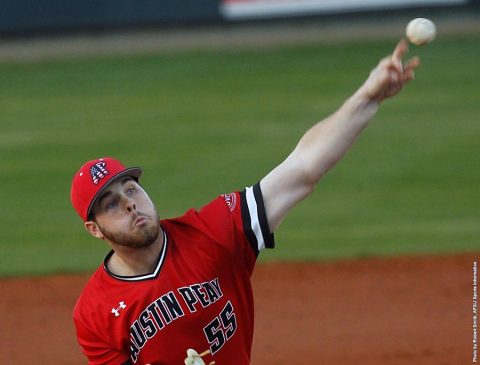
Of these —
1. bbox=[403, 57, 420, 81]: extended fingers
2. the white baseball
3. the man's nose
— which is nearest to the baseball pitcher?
the man's nose

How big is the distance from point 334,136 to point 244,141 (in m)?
8.04

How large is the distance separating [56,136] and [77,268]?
3.96 meters

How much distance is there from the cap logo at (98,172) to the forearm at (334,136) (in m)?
Result: 0.81

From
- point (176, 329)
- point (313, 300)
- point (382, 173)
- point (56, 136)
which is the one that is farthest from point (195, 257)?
point (56, 136)

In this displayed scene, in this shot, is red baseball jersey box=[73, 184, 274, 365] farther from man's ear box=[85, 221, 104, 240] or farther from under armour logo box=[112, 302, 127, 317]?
man's ear box=[85, 221, 104, 240]

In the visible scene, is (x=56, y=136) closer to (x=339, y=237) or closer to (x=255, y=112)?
A: (x=255, y=112)

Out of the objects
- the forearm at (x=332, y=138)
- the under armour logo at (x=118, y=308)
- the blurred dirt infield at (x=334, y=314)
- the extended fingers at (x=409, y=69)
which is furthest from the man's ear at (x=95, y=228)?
the blurred dirt infield at (x=334, y=314)

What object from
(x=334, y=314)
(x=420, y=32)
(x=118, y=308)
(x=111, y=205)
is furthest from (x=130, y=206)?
(x=334, y=314)

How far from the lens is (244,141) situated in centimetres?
1191

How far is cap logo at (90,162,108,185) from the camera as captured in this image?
415 centimetres

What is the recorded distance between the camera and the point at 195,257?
419 cm

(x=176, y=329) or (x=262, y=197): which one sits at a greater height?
(x=262, y=197)

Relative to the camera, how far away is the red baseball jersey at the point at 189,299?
4105 mm

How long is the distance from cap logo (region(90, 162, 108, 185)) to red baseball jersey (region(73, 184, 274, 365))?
37 centimetres
